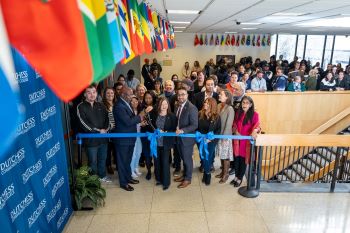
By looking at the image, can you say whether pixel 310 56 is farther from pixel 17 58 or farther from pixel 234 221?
pixel 17 58

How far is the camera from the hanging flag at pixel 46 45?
85 centimetres

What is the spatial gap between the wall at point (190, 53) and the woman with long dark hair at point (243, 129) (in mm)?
11356

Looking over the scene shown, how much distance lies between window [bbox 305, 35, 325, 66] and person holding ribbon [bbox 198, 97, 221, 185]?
13991 mm

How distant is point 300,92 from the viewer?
756cm

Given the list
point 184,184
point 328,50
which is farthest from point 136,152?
point 328,50

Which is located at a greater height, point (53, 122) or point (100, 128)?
point (53, 122)

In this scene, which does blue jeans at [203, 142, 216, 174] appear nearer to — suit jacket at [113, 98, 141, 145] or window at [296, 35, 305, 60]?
suit jacket at [113, 98, 141, 145]

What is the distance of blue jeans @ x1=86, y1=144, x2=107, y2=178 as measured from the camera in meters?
4.38

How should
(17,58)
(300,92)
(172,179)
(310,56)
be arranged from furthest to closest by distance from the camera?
1. (310,56)
2. (300,92)
3. (172,179)
4. (17,58)

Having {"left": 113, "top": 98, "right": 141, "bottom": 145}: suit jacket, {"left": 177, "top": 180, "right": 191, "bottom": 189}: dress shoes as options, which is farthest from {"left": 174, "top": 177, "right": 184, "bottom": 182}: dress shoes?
{"left": 113, "top": 98, "right": 141, "bottom": 145}: suit jacket

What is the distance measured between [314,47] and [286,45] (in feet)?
5.03

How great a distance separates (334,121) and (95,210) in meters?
6.93

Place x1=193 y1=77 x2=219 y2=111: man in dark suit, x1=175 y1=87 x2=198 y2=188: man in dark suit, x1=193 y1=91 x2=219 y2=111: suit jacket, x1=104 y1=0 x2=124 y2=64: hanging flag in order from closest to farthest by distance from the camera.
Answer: x1=104 y1=0 x2=124 y2=64: hanging flag < x1=175 y1=87 x2=198 y2=188: man in dark suit < x1=193 y1=77 x2=219 y2=111: man in dark suit < x1=193 y1=91 x2=219 y2=111: suit jacket

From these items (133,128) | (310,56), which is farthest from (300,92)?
(310,56)
